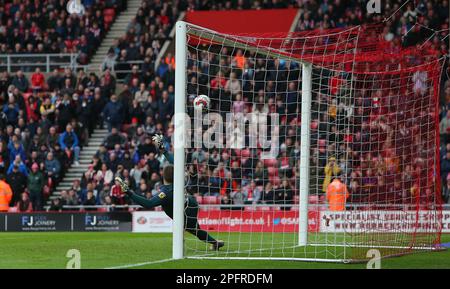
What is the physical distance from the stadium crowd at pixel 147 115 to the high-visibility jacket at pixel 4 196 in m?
0.76

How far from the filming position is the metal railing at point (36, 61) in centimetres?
3706

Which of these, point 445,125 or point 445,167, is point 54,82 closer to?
point 445,125

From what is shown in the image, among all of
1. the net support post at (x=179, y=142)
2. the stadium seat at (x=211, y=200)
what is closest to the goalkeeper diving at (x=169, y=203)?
the net support post at (x=179, y=142)

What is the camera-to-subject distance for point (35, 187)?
30938 millimetres

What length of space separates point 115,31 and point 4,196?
482 inches

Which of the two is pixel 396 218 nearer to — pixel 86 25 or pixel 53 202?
pixel 53 202

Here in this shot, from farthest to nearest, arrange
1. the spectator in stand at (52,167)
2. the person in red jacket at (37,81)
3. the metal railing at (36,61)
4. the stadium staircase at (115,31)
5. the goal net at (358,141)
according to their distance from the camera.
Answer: the stadium staircase at (115,31) → the metal railing at (36,61) → the person in red jacket at (37,81) → the spectator in stand at (52,167) → the goal net at (358,141)

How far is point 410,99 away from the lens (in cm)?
1912

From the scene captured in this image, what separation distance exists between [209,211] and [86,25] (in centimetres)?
1467

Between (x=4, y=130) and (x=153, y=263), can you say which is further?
(x=4, y=130)

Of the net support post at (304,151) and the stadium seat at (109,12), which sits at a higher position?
the stadium seat at (109,12)

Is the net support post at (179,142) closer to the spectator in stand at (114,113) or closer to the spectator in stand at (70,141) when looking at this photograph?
the spectator in stand at (114,113)

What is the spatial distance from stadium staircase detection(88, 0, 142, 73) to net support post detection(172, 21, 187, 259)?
22675 millimetres

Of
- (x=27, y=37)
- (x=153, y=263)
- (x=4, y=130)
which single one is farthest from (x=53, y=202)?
(x=153, y=263)
